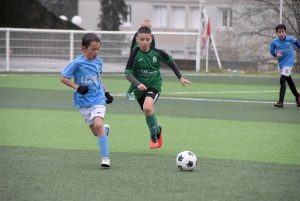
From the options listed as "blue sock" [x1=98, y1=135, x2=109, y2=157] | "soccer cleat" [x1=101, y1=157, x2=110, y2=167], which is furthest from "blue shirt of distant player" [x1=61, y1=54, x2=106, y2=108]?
"soccer cleat" [x1=101, y1=157, x2=110, y2=167]

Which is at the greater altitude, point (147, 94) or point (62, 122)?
point (147, 94)

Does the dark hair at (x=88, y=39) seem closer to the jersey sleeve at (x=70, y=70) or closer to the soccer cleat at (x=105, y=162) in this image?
the jersey sleeve at (x=70, y=70)

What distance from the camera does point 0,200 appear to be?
21.7ft

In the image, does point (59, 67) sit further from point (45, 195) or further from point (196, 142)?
point (45, 195)

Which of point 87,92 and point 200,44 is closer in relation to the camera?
point 87,92

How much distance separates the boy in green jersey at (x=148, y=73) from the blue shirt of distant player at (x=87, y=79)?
1.14 metres

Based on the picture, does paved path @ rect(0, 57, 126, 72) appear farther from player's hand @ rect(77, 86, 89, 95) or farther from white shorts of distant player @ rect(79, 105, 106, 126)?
player's hand @ rect(77, 86, 89, 95)

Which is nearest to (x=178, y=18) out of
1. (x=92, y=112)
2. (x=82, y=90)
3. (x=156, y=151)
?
(x=156, y=151)

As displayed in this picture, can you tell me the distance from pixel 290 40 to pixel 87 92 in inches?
354

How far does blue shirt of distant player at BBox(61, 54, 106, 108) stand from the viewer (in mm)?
8648

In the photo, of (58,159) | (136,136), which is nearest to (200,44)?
(136,136)

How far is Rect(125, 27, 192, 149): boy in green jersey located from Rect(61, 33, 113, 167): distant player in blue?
1.15 m

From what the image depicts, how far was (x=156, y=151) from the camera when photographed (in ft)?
31.9

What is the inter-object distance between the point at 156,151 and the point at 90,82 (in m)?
1.59
